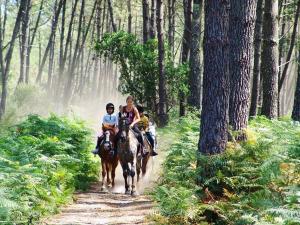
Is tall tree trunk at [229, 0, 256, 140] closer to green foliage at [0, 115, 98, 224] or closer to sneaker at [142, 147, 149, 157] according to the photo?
green foliage at [0, 115, 98, 224]

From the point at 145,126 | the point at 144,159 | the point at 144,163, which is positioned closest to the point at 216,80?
the point at 145,126

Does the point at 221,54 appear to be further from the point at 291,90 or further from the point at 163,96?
the point at 291,90

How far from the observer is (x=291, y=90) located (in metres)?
83.8

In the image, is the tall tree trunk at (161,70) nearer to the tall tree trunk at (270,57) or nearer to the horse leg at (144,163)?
the tall tree trunk at (270,57)

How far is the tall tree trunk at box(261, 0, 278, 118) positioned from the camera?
1712 cm

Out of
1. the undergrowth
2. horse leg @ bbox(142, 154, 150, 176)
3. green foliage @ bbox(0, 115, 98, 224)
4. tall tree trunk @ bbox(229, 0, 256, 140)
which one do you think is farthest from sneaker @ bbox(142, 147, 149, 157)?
the undergrowth

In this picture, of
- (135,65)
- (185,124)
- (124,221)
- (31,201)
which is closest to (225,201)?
(124,221)

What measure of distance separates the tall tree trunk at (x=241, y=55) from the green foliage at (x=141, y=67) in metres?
12.8

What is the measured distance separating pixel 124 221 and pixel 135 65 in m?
16.0

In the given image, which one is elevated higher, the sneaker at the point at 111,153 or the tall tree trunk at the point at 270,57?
the tall tree trunk at the point at 270,57

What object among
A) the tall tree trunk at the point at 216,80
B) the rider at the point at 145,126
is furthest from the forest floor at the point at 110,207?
the tall tree trunk at the point at 216,80

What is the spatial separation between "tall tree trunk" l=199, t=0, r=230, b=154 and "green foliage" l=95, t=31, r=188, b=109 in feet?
49.2

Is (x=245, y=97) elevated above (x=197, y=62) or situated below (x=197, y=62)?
below

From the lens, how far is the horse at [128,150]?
1479cm
